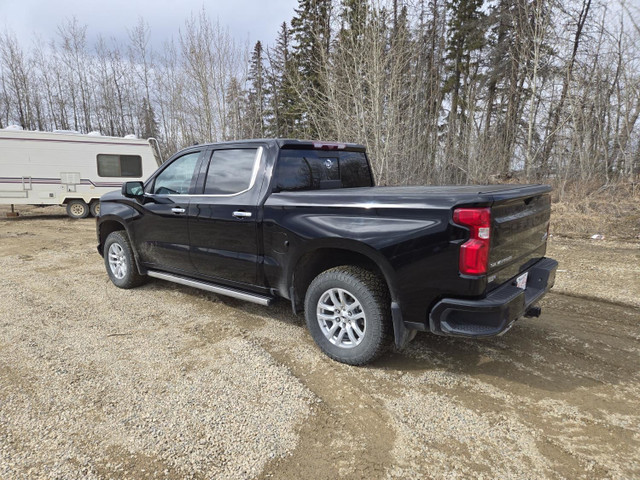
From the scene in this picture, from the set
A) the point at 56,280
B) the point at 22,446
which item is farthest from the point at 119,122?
the point at 22,446

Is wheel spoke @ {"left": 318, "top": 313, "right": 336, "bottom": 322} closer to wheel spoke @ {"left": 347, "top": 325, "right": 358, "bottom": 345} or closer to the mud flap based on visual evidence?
wheel spoke @ {"left": 347, "top": 325, "right": 358, "bottom": 345}

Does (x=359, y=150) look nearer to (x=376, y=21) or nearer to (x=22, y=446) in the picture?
(x=22, y=446)

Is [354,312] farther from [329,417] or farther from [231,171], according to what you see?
[231,171]

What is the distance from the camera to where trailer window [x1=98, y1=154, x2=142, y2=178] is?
1442 cm

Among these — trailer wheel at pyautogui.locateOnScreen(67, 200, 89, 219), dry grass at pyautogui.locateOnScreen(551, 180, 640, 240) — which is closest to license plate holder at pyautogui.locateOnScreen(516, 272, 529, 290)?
dry grass at pyautogui.locateOnScreen(551, 180, 640, 240)

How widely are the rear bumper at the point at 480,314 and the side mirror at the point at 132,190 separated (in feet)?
12.3

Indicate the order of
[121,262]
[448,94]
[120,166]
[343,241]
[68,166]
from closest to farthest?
1. [343,241]
2. [121,262]
3. [68,166]
4. [120,166]
5. [448,94]

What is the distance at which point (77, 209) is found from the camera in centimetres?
1447

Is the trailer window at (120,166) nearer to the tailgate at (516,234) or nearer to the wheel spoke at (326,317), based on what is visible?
the wheel spoke at (326,317)

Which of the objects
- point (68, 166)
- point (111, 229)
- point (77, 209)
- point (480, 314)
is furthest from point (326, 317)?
point (77, 209)

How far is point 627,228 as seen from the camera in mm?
8562

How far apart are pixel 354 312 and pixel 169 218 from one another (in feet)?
8.25

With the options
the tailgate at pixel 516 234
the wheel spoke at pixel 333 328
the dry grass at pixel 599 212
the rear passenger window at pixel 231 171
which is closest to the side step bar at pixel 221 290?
the wheel spoke at pixel 333 328

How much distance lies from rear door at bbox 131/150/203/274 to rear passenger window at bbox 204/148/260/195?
0.92 ft
